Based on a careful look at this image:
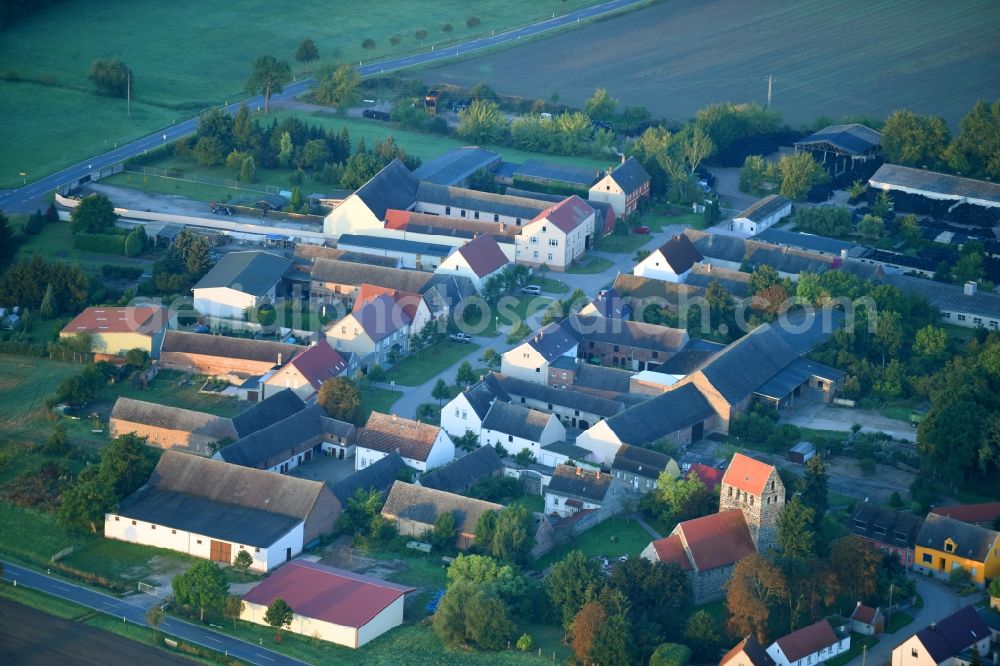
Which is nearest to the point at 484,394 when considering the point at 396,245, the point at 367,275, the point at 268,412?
the point at 268,412

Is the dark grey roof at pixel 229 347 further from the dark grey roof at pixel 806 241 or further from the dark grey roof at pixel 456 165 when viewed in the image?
the dark grey roof at pixel 806 241

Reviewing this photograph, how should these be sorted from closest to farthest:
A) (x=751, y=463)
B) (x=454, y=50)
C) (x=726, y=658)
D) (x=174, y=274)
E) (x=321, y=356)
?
(x=726, y=658) < (x=751, y=463) < (x=321, y=356) < (x=174, y=274) < (x=454, y=50)

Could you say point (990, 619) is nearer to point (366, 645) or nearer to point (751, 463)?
point (751, 463)

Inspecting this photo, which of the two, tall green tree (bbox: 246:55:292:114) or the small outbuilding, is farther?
tall green tree (bbox: 246:55:292:114)

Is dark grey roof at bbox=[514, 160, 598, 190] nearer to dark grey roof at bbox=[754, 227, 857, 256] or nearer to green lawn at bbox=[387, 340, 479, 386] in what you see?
dark grey roof at bbox=[754, 227, 857, 256]

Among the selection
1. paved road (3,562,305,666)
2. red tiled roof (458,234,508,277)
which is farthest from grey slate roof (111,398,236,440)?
red tiled roof (458,234,508,277)

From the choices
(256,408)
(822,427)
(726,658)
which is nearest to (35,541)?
(256,408)
